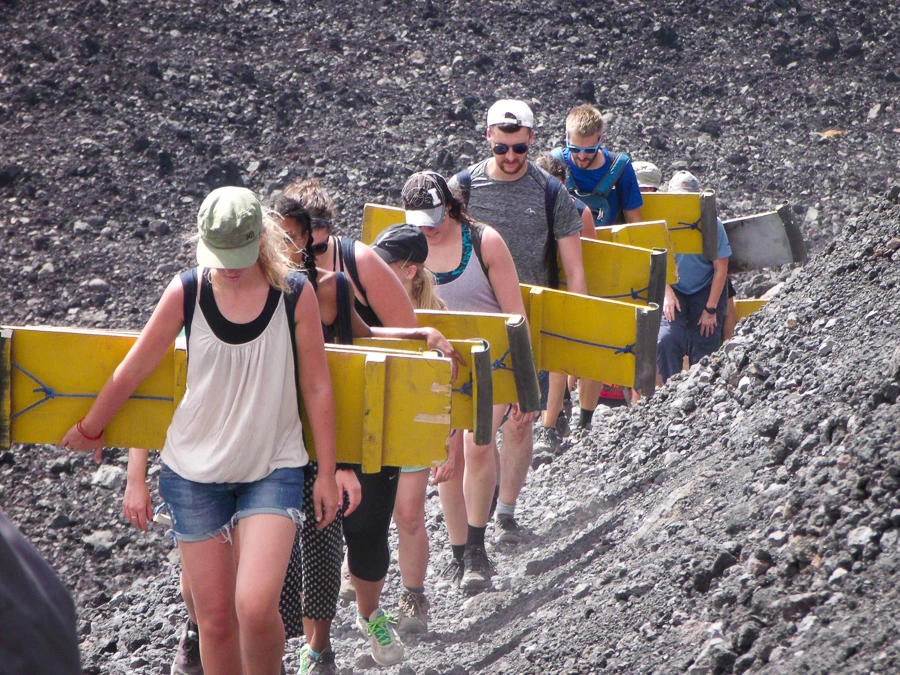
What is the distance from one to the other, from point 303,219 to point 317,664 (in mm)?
1927

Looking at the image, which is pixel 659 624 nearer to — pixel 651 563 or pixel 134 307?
pixel 651 563

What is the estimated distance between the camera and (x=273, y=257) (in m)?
4.00

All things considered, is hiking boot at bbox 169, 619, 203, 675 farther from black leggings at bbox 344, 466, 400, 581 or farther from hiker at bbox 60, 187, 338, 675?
hiker at bbox 60, 187, 338, 675

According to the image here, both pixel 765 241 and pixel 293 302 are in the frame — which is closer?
pixel 293 302

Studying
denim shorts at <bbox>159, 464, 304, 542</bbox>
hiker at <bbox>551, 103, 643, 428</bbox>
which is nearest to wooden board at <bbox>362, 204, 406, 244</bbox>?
hiker at <bbox>551, 103, 643, 428</bbox>

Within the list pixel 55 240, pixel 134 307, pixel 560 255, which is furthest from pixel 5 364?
pixel 55 240

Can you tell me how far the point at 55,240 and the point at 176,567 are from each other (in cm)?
615

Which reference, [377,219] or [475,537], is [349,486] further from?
[377,219]

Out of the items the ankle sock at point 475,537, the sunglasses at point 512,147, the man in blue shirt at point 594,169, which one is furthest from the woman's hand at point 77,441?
the man in blue shirt at point 594,169

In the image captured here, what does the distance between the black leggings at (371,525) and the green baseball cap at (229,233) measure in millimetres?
1237

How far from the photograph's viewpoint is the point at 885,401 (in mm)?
4590

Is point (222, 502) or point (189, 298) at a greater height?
point (189, 298)

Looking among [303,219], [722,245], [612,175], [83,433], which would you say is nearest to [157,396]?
[83,433]

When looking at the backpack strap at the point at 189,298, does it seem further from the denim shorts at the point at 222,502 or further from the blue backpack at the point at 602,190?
the blue backpack at the point at 602,190
